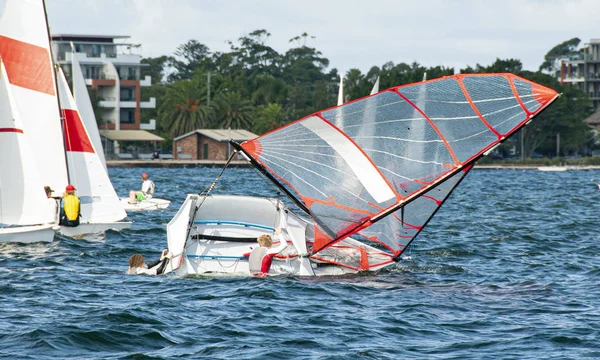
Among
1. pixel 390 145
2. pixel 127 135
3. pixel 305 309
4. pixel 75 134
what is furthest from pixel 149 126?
pixel 305 309

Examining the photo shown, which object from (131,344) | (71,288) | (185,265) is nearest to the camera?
(131,344)

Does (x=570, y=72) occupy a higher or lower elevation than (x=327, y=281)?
higher

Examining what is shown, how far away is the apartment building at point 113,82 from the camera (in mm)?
104250

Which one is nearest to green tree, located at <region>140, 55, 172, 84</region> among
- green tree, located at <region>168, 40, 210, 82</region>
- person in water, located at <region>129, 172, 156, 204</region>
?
green tree, located at <region>168, 40, 210, 82</region>

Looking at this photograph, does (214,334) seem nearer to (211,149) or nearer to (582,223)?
(582,223)

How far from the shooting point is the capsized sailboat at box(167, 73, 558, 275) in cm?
1747

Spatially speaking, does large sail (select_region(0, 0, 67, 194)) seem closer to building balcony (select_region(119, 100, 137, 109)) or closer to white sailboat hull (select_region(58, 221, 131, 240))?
white sailboat hull (select_region(58, 221, 131, 240))

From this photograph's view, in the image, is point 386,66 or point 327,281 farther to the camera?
point 386,66

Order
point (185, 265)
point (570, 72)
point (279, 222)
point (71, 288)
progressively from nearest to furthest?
point (71, 288) → point (185, 265) → point (279, 222) → point (570, 72)

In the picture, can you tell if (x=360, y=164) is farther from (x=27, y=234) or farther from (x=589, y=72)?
(x=589, y=72)

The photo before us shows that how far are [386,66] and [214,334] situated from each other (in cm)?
16677

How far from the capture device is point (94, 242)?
2331 centimetres

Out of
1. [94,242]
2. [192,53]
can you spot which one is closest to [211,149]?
[192,53]

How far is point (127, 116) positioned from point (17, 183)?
86.8 meters
